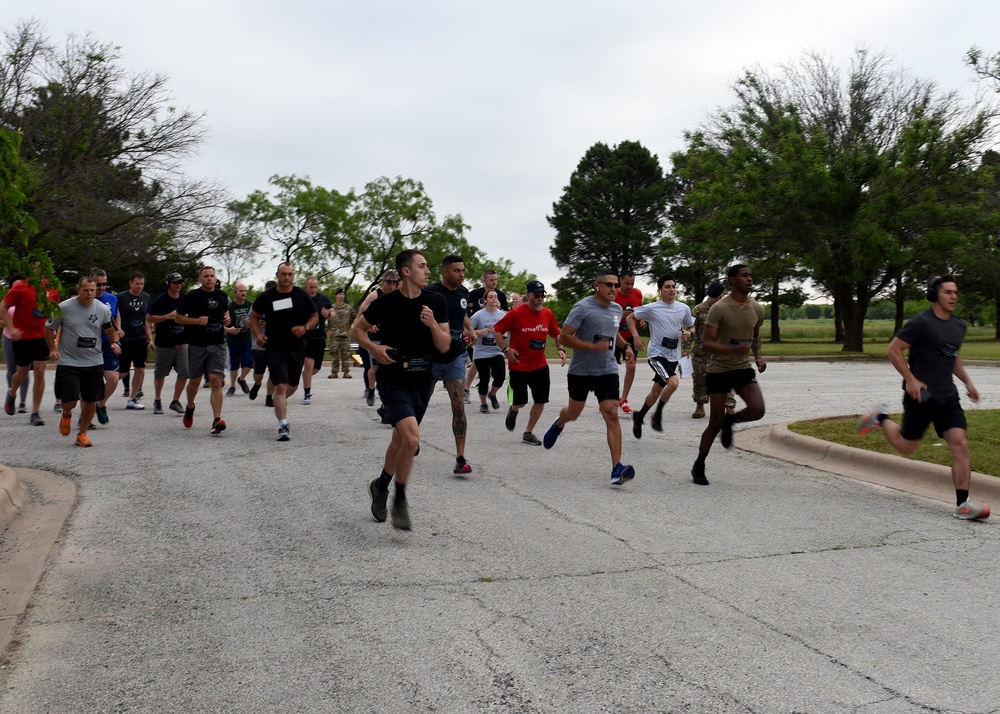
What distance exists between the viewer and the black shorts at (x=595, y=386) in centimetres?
866

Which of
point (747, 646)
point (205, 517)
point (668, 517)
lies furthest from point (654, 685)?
point (205, 517)

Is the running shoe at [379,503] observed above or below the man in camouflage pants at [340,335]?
below

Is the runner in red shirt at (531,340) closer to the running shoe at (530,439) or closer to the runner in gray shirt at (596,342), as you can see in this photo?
the running shoe at (530,439)

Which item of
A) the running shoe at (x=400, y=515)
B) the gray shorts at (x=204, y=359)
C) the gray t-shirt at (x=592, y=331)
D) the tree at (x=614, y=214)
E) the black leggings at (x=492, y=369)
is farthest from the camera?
the tree at (x=614, y=214)

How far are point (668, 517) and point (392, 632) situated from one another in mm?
3056

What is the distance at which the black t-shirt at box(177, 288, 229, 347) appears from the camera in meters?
12.1

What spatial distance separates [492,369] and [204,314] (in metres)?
4.16

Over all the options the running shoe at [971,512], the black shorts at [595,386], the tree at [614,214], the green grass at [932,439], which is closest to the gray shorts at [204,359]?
the black shorts at [595,386]

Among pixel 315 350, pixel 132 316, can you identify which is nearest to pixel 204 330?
pixel 132 316

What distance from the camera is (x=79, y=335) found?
10477 millimetres

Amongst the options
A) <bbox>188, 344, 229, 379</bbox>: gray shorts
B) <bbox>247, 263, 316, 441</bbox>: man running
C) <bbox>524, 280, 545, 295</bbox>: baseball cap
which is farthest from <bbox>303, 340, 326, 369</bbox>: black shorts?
<bbox>524, 280, 545, 295</bbox>: baseball cap

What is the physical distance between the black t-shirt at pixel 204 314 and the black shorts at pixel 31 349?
1.83 meters

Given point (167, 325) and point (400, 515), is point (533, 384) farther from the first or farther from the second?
point (167, 325)

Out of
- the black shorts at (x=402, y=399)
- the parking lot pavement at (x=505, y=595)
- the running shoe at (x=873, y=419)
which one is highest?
the black shorts at (x=402, y=399)
